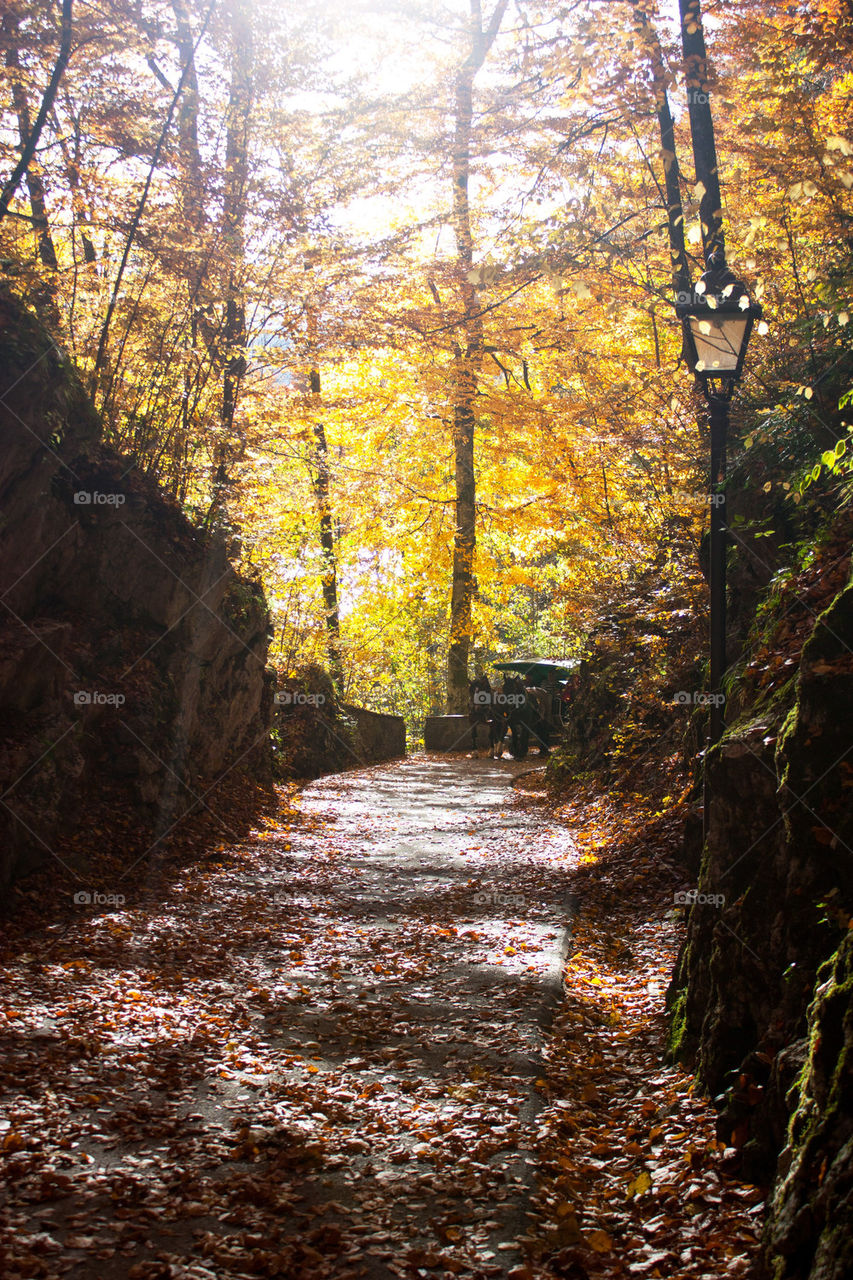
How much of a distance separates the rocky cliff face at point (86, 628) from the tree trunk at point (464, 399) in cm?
635

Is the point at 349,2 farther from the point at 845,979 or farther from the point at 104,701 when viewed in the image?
the point at 845,979

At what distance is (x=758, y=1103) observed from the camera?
324 cm

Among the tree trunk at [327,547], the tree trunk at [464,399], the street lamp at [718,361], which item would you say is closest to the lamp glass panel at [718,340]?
the street lamp at [718,361]

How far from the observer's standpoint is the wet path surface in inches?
120

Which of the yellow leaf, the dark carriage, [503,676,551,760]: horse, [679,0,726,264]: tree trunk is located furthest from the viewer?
the dark carriage

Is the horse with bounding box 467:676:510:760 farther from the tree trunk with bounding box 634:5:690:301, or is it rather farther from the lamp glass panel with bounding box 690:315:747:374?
the lamp glass panel with bounding box 690:315:747:374

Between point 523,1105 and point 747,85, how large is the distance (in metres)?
8.33

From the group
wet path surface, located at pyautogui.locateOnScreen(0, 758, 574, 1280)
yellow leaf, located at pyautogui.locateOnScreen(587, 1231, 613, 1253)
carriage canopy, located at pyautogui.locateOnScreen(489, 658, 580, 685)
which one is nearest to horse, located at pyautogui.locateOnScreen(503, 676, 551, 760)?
carriage canopy, located at pyautogui.locateOnScreen(489, 658, 580, 685)

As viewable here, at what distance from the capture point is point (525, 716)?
66.4 ft

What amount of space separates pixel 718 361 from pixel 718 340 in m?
0.12

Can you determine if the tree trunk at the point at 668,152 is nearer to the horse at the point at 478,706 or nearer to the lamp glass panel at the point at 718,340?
the lamp glass panel at the point at 718,340

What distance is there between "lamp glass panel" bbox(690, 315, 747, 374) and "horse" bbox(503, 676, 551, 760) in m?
14.7

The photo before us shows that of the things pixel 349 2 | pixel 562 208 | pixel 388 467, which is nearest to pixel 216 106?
pixel 349 2

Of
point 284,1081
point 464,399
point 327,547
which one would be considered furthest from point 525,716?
point 284,1081
